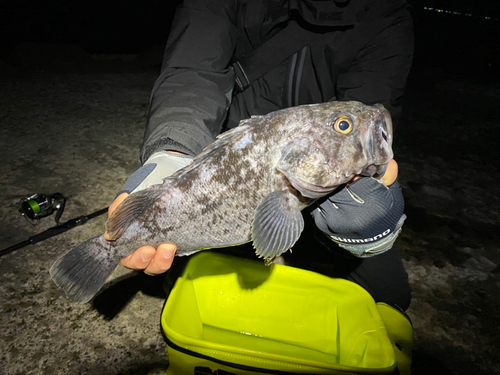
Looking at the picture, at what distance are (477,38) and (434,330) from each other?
57.6ft

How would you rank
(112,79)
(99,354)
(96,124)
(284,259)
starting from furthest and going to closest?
(112,79) → (96,124) → (284,259) → (99,354)

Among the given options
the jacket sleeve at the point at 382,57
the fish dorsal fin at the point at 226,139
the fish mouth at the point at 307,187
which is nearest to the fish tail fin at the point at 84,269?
the fish dorsal fin at the point at 226,139

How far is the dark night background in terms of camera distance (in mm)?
2221

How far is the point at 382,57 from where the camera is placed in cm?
264

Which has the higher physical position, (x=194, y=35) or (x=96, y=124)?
(x=194, y=35)

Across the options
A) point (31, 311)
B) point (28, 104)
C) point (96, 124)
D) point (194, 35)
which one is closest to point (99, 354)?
point (31, 311)

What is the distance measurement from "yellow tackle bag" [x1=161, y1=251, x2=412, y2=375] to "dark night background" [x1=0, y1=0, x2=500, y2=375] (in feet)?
1.24

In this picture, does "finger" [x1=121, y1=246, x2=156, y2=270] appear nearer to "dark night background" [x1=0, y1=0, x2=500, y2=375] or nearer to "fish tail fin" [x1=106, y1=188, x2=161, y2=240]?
"fish tail fin" [x1=106, y1=188, x2=161, y2=240]

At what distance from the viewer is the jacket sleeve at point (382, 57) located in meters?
2.60

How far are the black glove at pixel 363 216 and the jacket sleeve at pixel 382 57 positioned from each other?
3.30ft

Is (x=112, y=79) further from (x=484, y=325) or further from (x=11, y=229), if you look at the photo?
(x=484, y=325)

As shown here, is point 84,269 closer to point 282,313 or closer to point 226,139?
point 226,139

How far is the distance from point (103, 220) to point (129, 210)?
1599 millimetres

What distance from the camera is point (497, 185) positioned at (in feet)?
14.5
